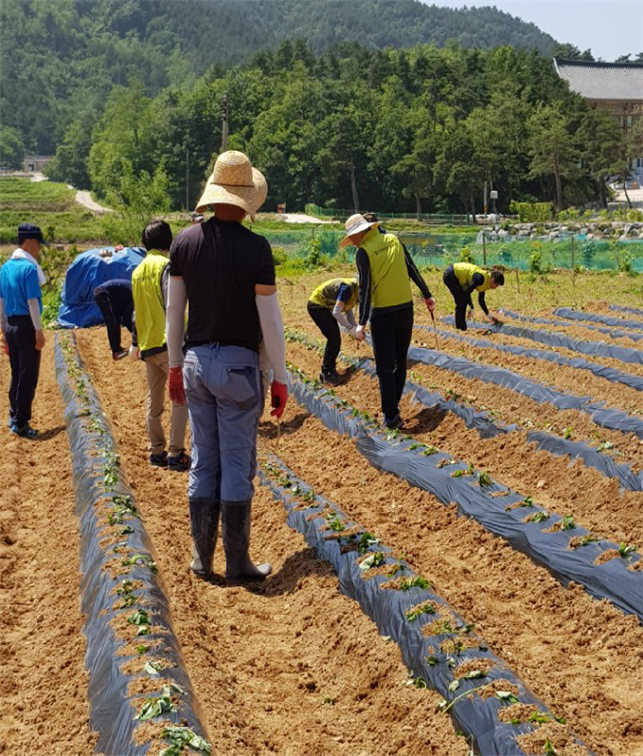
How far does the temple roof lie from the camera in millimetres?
81000

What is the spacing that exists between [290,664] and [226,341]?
1.51 m

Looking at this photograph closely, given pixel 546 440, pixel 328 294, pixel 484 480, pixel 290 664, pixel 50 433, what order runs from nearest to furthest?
pixel 290 664, pixel 484 480, pixel 546 440, pixel 50 433, pixel 328 294

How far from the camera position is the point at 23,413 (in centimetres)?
797

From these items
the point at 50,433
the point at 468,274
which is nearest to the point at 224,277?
the point at 50,433

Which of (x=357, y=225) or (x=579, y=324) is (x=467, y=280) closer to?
(x=579, y=324)

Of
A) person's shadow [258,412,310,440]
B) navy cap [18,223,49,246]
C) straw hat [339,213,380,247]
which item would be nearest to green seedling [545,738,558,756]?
straw hat [339,213,380,247]

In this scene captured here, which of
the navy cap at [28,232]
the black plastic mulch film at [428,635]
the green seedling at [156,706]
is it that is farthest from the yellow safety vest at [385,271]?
the green seedling at [156,706]

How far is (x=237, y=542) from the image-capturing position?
4.53 metres

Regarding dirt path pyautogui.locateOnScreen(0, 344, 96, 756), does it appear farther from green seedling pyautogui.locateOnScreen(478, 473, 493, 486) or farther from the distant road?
the distant road

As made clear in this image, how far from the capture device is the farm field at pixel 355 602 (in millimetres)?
3365

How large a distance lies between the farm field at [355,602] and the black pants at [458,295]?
381 centimetres

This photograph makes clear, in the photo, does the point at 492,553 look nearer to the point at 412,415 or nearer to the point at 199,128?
the point at 412,415

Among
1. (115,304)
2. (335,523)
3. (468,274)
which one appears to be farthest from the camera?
(468,274)

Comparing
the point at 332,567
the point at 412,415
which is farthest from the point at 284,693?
the point at 412,415
